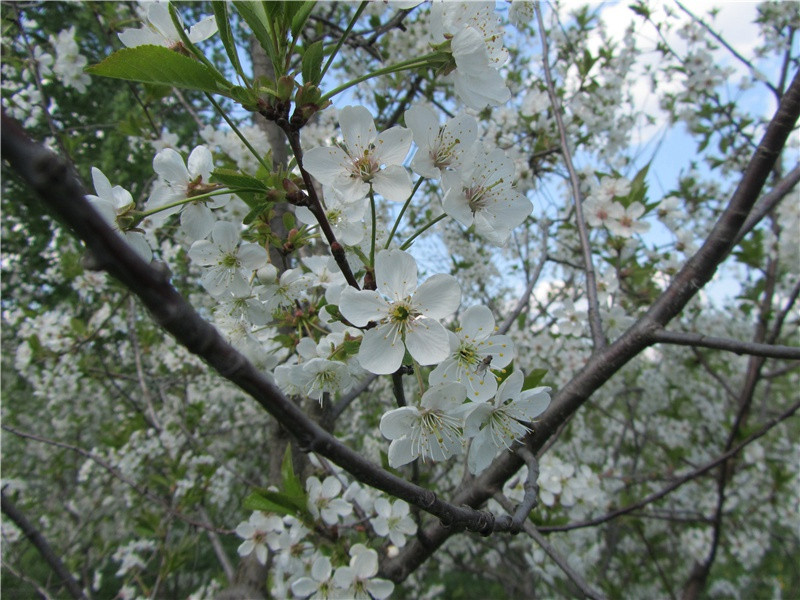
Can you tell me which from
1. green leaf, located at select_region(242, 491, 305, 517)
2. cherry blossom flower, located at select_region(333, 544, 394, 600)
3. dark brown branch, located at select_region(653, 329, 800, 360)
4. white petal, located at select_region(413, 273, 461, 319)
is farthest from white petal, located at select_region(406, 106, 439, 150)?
cherry blossom flower, located at select_region(333, 544, 394, 600)

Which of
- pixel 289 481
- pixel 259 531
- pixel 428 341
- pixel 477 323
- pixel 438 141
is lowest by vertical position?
pixel 259 531

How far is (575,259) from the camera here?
12.8 ft

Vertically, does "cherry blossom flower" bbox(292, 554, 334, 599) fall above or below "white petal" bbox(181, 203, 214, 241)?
below

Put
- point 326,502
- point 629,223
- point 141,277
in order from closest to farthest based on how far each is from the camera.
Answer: point 141,277
point 326,502
point 629,223

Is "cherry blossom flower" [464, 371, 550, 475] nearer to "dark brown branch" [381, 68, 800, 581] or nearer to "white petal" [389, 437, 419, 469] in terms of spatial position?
"white petal" [389, 437, 419, 469]

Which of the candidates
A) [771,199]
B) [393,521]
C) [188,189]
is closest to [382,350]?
[188,189]

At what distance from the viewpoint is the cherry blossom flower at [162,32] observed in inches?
39.0

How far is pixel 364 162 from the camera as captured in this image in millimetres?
949

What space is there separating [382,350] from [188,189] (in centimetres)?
54

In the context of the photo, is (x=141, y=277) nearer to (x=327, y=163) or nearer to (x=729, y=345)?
(x=327, y=163)

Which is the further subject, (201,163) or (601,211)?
(601,211)

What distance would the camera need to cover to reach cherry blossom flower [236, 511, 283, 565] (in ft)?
5.43

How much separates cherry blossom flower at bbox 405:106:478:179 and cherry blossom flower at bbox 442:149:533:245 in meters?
0.03

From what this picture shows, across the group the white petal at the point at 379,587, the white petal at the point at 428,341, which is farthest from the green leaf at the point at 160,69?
the white petal at the point at 379,587
